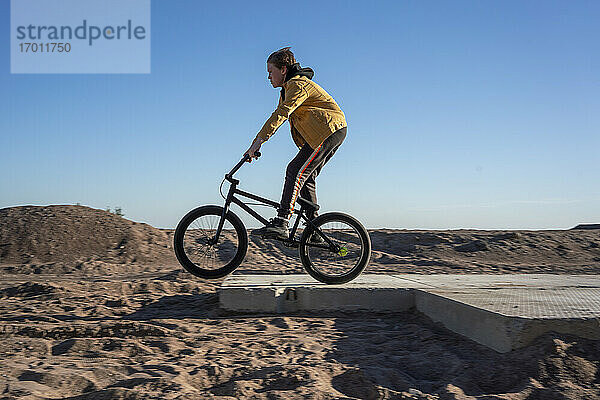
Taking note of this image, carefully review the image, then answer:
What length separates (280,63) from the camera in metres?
4.93

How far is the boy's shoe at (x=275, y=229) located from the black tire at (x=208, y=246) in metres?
0.20

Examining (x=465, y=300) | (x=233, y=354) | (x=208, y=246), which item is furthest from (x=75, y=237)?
(x=465, y=300)

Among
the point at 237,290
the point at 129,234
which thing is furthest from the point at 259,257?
the point at 237,290

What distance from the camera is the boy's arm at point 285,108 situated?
4.59 m

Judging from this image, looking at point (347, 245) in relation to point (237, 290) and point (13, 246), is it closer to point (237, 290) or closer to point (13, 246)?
point (237, 290)

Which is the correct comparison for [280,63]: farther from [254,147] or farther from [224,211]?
[224,211]

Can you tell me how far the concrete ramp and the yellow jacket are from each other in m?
1.43

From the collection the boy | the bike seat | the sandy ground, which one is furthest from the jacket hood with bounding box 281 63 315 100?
the sandy ground

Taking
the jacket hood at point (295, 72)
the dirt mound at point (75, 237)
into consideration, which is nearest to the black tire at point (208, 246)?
the jacket hood at point (295, 72)

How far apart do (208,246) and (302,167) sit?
1201mm

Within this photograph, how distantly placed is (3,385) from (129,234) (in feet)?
37.0

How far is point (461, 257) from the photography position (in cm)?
1341

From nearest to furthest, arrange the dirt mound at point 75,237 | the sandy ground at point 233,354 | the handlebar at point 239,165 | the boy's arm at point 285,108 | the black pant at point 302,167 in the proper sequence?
1. the sandy ground at point 233,354
2. the boy's arm at point 285,108
3. the handlebar at point 239,165
4. the black pant at point 302,167
5. the dirt mound at point 75,237

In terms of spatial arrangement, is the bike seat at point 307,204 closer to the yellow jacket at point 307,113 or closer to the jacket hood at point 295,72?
the yellow jacket at point 307,113
